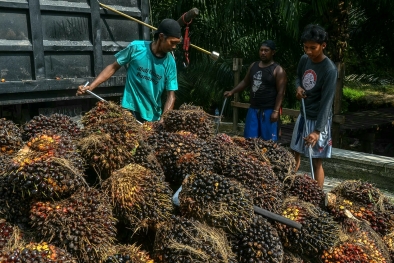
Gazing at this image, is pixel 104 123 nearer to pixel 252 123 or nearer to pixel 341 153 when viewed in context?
pixel 252 123

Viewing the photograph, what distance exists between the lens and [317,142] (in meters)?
4.36

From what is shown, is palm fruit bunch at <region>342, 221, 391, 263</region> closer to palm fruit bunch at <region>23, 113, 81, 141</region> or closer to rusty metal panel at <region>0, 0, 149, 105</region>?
palm fruit bunch at <region>23, 113, 81, 141</region>

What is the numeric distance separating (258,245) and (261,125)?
375 cm

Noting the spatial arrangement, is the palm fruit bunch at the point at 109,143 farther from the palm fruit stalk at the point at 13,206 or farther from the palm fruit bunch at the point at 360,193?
the palm fruit bunch at the point at 360,193

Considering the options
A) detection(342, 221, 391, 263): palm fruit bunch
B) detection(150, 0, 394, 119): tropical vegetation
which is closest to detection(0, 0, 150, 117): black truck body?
detection(342, 221, 391, 263): palm fruit bunch

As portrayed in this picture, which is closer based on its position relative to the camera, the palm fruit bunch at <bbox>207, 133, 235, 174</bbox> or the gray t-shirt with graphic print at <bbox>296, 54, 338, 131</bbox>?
the palm fruit bunch at <bbox>207, 133, 235, 174</bbox>

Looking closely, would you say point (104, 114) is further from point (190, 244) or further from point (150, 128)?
point (190, 244)

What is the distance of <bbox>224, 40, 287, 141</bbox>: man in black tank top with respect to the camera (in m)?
5.52

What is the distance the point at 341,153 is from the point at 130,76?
3139 mm

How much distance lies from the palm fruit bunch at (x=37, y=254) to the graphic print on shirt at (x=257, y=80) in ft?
13.8

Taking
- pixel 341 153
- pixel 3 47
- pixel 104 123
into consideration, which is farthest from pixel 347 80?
pixel 104 123

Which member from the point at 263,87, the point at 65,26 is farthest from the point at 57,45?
the point at 263,87

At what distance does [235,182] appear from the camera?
2.16m

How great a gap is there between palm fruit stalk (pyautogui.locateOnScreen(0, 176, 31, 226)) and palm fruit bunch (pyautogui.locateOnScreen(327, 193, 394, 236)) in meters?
1.59
